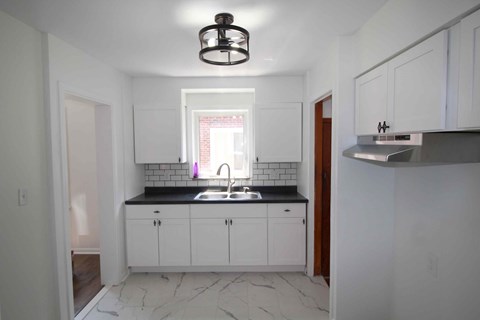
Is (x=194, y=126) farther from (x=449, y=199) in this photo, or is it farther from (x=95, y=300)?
(x=449, y=199)

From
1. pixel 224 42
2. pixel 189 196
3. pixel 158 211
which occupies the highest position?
pixel 224 42

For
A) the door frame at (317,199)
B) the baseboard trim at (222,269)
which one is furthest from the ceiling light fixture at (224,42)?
the baseboard trim at (222,269)

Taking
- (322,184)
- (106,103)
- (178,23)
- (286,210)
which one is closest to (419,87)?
(178,23)

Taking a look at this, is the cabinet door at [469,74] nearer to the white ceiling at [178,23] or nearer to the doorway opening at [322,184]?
the white ceiling at [178,23]

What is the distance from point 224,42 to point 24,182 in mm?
1641

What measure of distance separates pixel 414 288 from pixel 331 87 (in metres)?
1.67

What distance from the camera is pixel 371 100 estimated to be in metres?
1.68

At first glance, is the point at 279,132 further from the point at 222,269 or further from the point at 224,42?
the point at 222,269

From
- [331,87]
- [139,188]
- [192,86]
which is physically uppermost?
[192,86]

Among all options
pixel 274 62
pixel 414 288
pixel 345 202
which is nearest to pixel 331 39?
pixel 274 62

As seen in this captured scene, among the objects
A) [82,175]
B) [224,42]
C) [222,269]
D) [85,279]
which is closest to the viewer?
[224,42]

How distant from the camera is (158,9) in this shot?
1.54 metres

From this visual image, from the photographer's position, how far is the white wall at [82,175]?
11.5ft

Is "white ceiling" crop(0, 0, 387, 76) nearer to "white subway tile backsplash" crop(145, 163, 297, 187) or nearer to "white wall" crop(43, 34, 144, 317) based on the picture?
"white wall" crop(43, 34, 144, 317)
